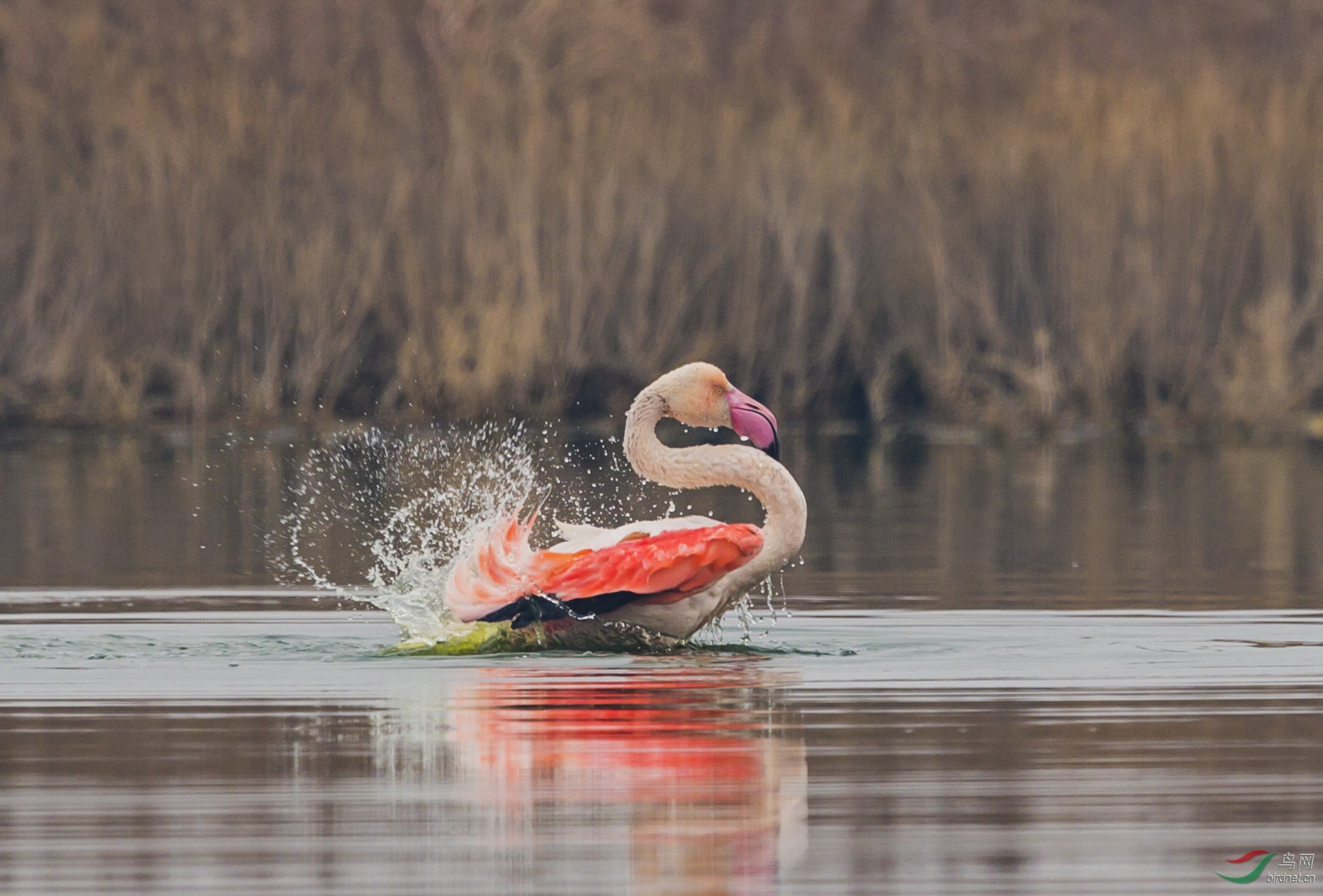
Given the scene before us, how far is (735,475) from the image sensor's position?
31.9 ft

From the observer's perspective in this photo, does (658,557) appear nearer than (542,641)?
Yes

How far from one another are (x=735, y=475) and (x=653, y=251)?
43.6ft

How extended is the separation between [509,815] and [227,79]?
724 inches

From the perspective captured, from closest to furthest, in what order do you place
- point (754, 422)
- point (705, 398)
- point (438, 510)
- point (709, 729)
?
point (709, 729)
point (754, 422)
point (705, 398)
point (438, 510)

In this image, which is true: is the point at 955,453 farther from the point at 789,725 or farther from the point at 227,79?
the point at 789,725

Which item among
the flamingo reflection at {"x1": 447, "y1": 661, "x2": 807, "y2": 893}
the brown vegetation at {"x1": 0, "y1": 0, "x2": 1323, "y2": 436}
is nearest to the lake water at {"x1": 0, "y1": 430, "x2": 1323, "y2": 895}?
the flamingo reflection at {"x1": 447, "y1": 661, "x2": 807, "y2": 893}

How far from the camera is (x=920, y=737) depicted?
7.34m

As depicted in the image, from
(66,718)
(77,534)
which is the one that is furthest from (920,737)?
(77,534)

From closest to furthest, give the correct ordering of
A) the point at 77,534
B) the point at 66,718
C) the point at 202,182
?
the point at 66,718
the point at 77,534
the point at 202,182

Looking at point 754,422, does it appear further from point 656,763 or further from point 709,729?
Answer: point 656,763

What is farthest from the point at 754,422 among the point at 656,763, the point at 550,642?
the point at 656,763

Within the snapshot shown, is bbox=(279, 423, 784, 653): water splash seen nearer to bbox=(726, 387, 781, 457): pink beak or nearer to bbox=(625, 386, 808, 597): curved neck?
bbox=(625, 386, 808, 597): curved neck

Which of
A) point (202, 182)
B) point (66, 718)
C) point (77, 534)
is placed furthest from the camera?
point (202, 182)

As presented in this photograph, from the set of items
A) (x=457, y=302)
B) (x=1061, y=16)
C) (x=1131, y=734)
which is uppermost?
(x=1061, y=16)
